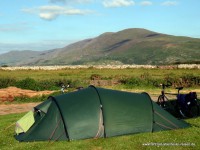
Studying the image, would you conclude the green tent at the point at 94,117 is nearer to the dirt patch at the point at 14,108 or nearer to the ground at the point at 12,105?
the dirt patch at the point at 14,108

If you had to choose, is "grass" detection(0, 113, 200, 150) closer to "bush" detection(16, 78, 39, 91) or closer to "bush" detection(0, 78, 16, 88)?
"bush" detection(16, 78, 39, 91)

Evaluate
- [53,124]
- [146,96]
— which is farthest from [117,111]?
[53,124]

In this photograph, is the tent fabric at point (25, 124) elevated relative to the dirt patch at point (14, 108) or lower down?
elevated

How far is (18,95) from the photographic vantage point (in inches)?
1374

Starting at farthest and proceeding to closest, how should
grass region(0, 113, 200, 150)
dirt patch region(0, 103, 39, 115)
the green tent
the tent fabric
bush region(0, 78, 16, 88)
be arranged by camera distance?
bush region(0, 78, 16, 88) → dirt patch region(0, 103, 39, 115) → the tent fabric → the green tent → grass region(0, 113, 200, 150)

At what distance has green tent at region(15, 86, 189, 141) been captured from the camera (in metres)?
15.6

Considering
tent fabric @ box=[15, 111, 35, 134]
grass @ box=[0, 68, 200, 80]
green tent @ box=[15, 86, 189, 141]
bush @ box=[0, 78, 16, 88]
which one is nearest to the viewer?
green tent @ box=[15, 86, 189, 141]

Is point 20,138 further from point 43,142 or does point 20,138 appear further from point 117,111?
point 117,111

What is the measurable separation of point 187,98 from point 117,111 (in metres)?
6.14

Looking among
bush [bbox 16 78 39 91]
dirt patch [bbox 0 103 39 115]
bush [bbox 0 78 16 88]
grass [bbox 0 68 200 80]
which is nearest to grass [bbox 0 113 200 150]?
dirt patch [bbox 0 103 39 115]

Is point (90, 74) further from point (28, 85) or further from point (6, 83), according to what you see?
point (28, 85)

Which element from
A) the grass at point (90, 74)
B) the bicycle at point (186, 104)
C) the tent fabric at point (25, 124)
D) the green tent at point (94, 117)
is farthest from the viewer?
the grass at point (90, 74)

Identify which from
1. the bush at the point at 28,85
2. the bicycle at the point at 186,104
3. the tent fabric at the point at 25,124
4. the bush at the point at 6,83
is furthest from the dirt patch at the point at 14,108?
the bicycle at the point at 186,104

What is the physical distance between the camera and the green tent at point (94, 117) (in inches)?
616
